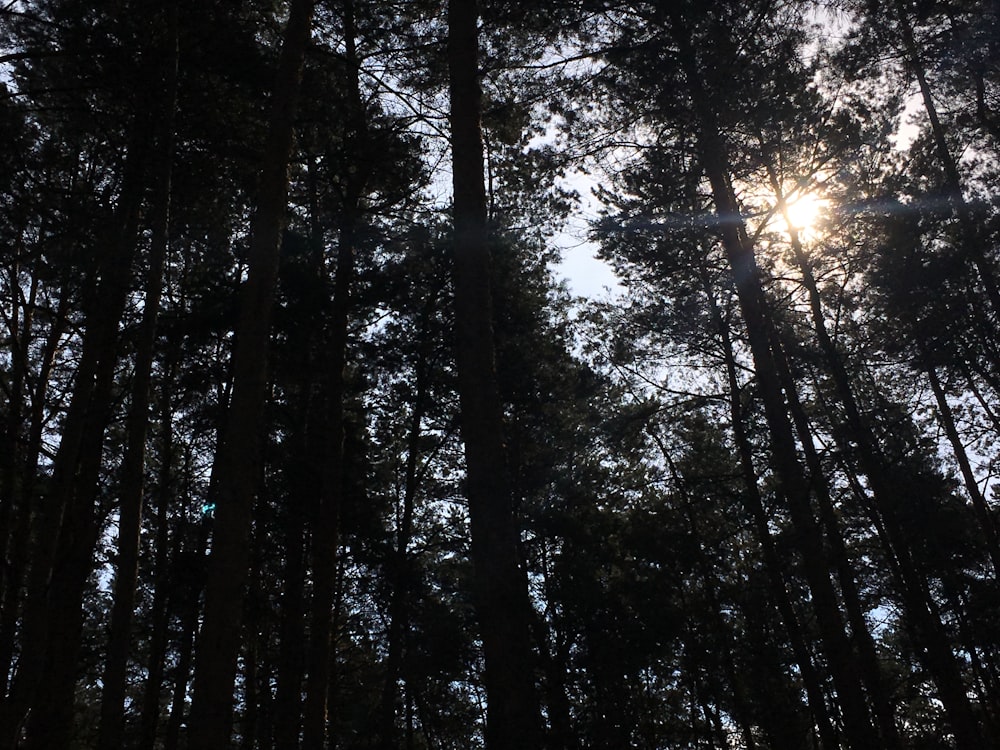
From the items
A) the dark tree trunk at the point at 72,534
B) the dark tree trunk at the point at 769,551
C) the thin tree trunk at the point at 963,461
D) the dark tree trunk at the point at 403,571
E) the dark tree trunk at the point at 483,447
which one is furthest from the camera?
the thin tree trunk at the point at 963,461

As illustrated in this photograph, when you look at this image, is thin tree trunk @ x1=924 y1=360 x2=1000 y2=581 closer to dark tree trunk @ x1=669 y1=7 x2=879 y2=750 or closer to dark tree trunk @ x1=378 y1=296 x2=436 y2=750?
dark tree trunk @ x1=669 y1=7 x2=879 y2=750

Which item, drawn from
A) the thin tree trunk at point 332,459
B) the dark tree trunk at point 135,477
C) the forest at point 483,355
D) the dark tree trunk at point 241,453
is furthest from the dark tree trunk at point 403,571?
the dark tree trunk at point 241,453

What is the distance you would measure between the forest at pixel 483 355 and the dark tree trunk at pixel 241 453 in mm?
31

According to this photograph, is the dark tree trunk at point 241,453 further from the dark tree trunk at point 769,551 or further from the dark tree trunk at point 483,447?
the dark tree trunk at point 769,551

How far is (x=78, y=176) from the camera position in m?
11.1

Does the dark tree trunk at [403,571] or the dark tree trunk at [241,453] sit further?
the dark tree trunk at [403,571]

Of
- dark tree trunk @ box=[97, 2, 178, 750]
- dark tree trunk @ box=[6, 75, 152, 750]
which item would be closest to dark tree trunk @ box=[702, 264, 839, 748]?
dark tree trunk @ box=[97, 2, 178, 750]

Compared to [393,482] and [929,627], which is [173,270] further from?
[929,627]

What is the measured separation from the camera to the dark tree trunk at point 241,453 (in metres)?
5.67

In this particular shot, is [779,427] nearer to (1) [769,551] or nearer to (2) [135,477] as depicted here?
(1) [769,551]

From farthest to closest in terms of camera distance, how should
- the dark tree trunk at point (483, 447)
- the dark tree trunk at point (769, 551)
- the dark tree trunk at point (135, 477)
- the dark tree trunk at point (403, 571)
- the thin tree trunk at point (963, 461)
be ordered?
the thin tree trunk at point (963, 461)
the dark tree trunk at point (403, 571)
the dark tree trunk at point (769, 551)
the dark tree trunk at point (135, 477)
the dark tree trunk at point (483, 447)

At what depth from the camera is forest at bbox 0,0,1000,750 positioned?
800 centimetres

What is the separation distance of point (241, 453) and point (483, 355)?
7.29 feet

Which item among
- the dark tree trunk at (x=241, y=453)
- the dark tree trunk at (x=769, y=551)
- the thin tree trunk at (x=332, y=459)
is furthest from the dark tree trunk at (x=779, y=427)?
the dark tree trunk at (x=241, y=453)
